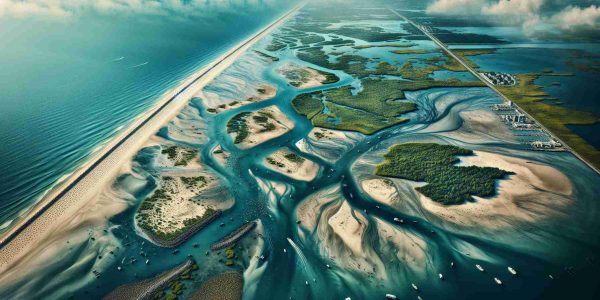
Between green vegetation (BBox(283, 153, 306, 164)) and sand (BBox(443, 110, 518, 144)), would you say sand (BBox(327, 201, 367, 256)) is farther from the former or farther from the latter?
sand (BBox(443, 110, 518, 144))

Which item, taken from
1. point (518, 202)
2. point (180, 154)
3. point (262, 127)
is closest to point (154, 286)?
point (180, 154)

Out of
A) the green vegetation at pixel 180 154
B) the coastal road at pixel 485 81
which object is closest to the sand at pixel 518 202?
the coastal road at pixel 485 81

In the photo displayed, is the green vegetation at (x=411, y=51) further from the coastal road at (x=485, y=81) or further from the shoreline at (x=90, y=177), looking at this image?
the shoreline at (x=90, y=177)

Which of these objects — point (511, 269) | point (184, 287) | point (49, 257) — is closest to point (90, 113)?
point (49, 257)

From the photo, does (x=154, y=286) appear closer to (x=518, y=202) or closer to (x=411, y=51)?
(x=518, y=202)

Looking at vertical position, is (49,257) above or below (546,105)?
below

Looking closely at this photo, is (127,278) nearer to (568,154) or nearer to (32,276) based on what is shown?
(32,276)

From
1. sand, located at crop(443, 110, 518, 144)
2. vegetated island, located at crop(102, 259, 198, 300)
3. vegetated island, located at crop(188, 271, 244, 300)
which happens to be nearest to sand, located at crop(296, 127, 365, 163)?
sand, located at crop(443, 110, 518, 144)
